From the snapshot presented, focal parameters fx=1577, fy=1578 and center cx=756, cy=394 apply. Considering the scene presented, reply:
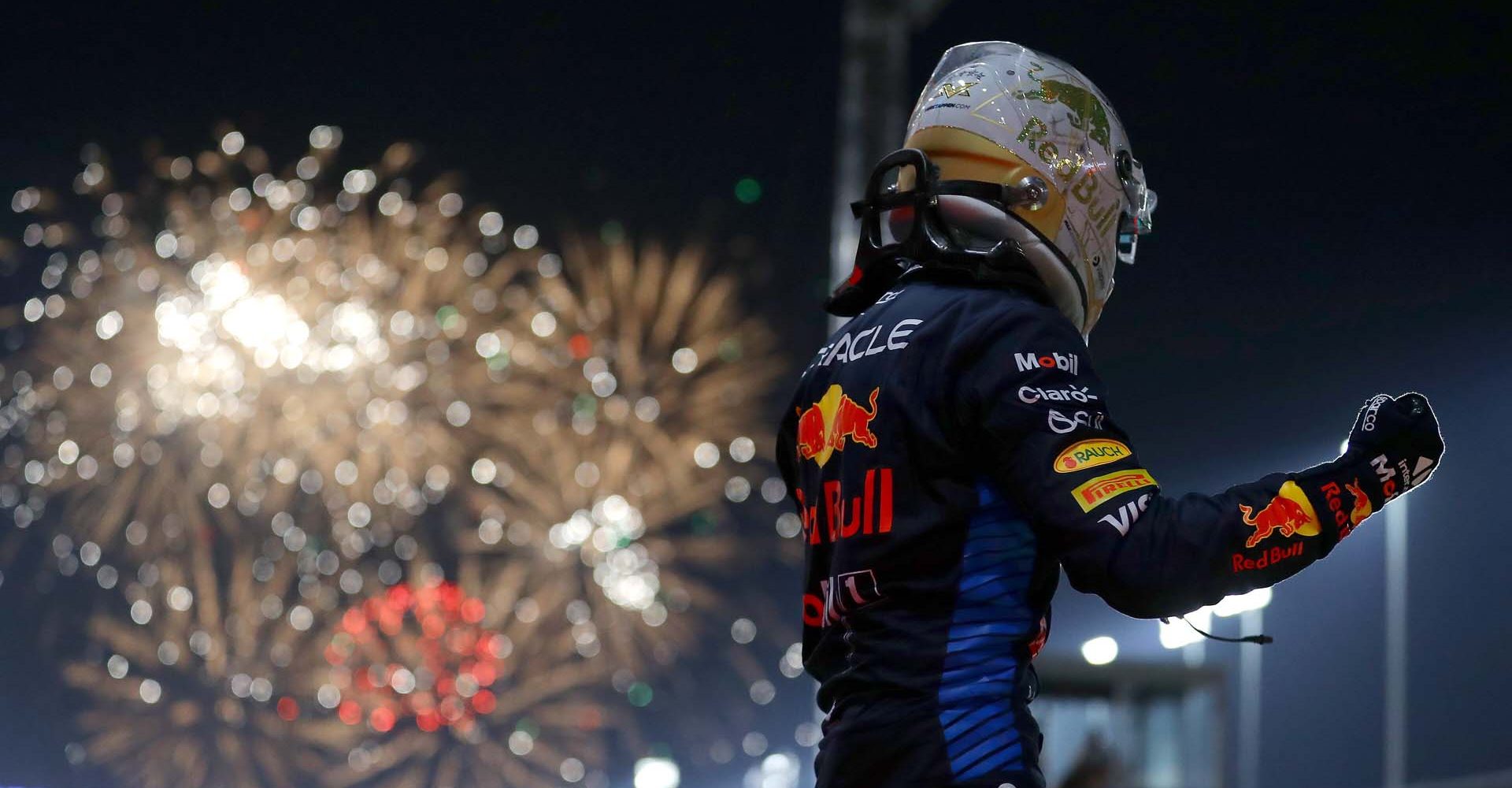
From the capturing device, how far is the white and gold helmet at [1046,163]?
199 centimetres

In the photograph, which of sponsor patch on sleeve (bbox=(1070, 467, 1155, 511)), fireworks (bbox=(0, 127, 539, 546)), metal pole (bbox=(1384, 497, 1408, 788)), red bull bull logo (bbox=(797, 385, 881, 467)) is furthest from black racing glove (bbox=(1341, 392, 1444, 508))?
fireworks (bbox=(0, 127, 539, 546))

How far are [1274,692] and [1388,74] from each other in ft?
9.62

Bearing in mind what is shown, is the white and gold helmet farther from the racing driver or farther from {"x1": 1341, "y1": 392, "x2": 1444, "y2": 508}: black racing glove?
{"x1": 1341, "y1": 392, "x2": 1444, "y2": 508}: black racing glove

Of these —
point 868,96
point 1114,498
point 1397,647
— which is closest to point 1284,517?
point 1114,498

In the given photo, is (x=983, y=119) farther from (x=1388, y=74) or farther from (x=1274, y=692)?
(x=1274, y=692)

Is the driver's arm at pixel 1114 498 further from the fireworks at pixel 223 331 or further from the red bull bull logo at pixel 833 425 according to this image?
the fireworks at pixel 223 331

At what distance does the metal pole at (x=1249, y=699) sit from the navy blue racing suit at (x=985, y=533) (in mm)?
5288

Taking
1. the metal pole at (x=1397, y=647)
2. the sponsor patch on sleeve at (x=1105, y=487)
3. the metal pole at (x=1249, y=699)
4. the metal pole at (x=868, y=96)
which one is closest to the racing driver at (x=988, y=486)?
the sponsor patch on sleeve at (x=1105, y=487)

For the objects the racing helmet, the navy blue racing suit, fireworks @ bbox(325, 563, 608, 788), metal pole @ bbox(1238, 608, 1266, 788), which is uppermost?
the racing helmet

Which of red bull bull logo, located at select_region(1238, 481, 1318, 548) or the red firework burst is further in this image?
the red firework burst

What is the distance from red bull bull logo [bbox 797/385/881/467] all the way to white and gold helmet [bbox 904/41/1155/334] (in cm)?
28

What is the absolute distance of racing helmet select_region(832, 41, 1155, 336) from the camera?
6.52ft

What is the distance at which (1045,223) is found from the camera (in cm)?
199

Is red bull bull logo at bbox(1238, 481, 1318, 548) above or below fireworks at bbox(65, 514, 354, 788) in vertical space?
above
